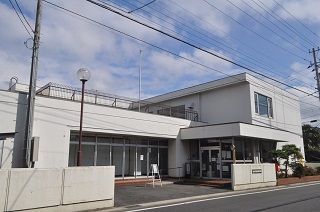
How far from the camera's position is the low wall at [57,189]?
8.18 m

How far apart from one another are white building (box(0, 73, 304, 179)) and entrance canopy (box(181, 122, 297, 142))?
67 millimetres

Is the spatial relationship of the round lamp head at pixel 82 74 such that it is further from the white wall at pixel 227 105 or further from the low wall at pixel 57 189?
the white wall at pixel 227 105

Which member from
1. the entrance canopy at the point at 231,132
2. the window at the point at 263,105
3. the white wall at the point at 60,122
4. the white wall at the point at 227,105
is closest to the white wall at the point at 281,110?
the window at the point at 263,105

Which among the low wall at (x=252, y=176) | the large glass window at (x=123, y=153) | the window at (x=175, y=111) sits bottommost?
the low wall at (x=252, y=176)

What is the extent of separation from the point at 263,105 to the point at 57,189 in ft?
65.2

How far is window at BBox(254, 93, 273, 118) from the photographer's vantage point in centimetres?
2367

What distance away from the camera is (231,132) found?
19.3 meters

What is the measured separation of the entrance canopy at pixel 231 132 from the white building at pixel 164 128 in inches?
2.6

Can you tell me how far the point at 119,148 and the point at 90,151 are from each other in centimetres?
221

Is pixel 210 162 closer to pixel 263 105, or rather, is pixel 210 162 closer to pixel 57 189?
pixel 263 105

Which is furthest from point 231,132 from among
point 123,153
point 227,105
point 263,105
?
point 123,153

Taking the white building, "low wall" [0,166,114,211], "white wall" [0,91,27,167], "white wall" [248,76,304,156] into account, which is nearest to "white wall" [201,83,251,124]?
the white building

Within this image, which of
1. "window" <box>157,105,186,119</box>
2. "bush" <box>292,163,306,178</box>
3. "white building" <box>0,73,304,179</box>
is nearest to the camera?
"white building" <box>0,73,304,179</box>

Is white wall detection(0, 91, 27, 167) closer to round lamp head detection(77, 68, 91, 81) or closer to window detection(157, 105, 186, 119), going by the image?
round lamp head detection(77, 68, 91, 81)
